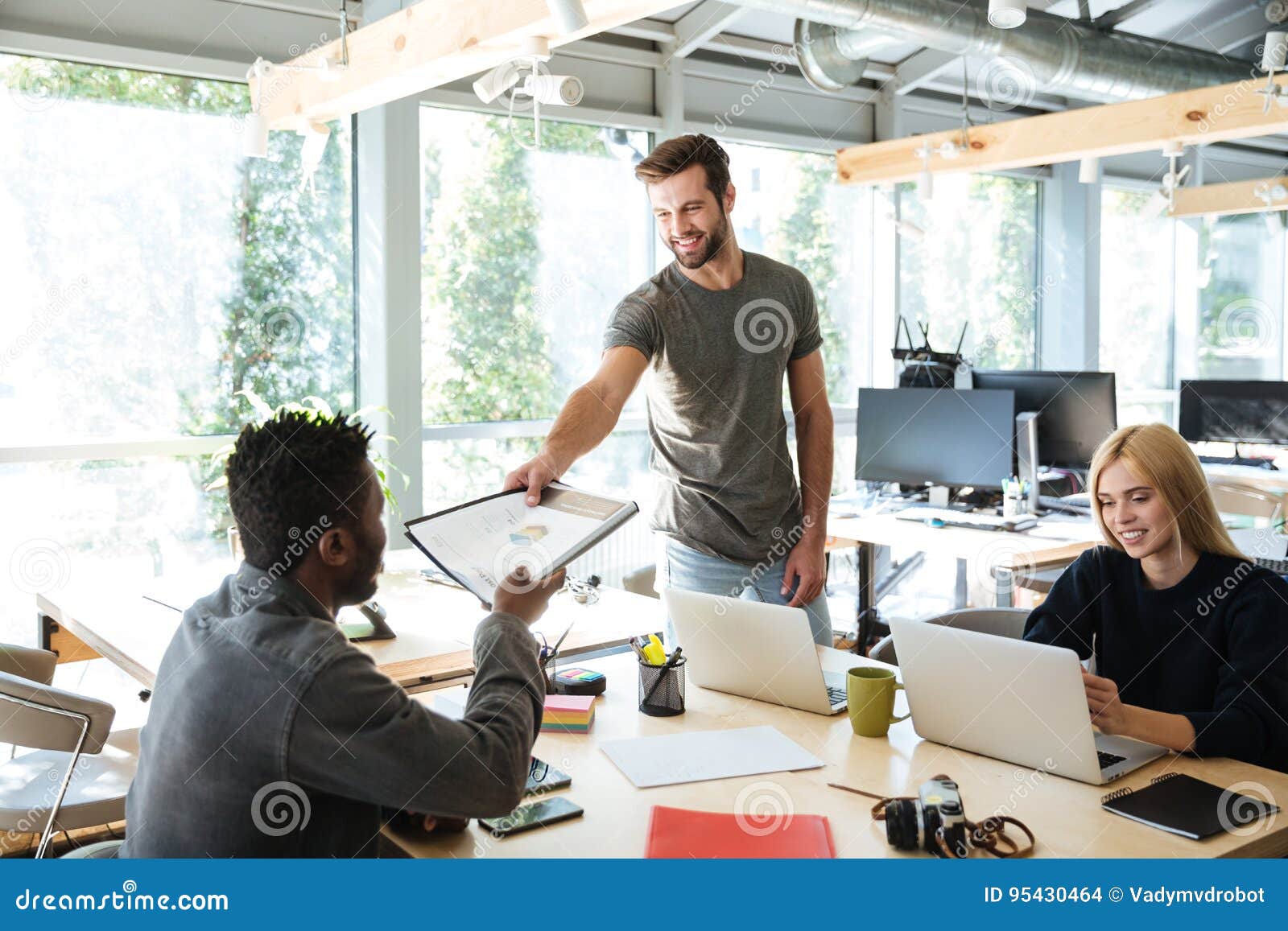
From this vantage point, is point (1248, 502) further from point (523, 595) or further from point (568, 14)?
point (523, 595)

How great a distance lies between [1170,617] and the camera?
218cm

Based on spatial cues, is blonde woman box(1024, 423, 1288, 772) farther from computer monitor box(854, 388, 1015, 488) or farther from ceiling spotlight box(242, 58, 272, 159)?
ceiling spotlight box(242, 58, 272, 159)

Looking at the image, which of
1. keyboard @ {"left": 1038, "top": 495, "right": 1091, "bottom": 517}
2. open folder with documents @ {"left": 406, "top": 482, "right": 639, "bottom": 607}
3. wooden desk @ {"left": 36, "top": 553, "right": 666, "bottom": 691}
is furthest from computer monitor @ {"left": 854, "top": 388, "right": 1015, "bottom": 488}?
open folder with documents @ {"left": 406, "top": 482, "right": 639, "bottom": 607}

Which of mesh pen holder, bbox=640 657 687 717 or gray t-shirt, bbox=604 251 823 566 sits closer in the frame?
mesh pen holder, bbox=640 657 687 717

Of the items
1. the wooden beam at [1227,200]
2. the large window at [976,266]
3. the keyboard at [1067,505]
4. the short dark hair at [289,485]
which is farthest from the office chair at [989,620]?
the wooden beam at [1227,200]

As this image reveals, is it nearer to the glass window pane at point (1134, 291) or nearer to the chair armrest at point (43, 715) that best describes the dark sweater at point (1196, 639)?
the chair armrest at point (43, 715)

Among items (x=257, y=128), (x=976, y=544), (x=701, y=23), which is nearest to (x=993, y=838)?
(x=976, y=544)

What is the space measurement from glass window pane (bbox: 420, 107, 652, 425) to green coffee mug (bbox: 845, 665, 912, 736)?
12.5 feet

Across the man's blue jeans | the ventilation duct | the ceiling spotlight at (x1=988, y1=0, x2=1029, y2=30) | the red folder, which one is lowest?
the red folder

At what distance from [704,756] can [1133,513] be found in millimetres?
1013

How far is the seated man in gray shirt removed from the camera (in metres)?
1.39

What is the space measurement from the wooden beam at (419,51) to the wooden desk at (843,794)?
1.71 m
